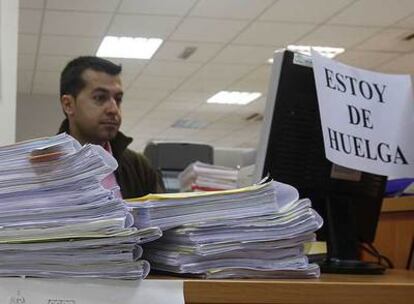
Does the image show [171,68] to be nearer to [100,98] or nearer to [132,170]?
[100,98]

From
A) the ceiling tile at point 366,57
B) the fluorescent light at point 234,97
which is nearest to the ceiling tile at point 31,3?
the ceiling tile at point 366,57

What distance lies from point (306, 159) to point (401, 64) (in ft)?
17.1

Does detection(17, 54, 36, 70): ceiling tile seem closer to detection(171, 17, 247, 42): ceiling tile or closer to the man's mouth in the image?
detection(171, 17, 247, 42): ceiling tile

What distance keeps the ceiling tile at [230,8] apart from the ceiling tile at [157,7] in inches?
3.2

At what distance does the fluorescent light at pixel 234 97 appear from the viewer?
23.6 ft

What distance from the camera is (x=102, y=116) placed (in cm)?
223

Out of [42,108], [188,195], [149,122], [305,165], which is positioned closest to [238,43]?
[42,108]

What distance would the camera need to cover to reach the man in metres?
2.18

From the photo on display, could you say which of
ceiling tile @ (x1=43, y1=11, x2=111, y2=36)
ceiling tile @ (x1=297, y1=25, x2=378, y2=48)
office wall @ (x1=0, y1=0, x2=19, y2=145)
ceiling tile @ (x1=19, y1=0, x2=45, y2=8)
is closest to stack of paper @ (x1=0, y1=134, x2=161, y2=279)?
office wall @ (x1=0, y1=0, x2=19, y2=145)

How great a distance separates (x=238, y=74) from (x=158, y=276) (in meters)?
5.75

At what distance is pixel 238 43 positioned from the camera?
530cm

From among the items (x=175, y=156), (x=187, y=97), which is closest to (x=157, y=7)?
(x=175, y=156)

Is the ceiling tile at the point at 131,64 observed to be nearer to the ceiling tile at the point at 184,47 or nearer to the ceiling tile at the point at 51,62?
the ceiling tile at the point at 184,47

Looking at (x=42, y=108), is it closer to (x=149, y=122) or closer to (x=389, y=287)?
(x=149, y=122)
